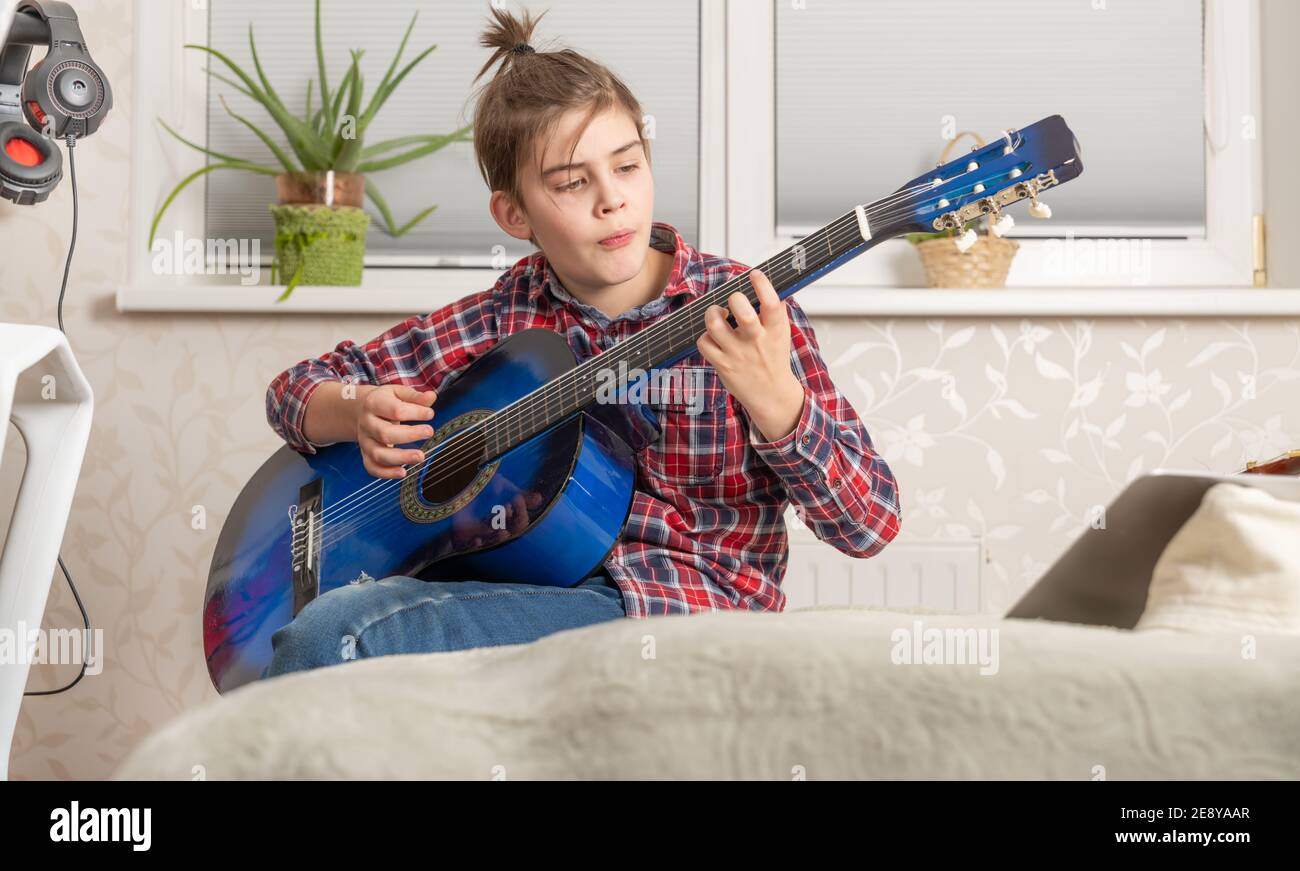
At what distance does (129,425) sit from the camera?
5.82 feet

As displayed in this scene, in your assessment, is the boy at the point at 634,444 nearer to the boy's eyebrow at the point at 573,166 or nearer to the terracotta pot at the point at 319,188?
the boy's eyebrow at the point at 573,166

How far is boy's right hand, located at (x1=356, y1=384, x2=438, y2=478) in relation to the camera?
3.98 ft

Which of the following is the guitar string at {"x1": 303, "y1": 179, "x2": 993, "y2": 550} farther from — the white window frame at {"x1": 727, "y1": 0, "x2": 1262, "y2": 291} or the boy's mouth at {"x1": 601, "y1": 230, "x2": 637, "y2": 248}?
the white window frame at {"x1": 727, "y1": 0, "x2": 1262, "y2": 291}

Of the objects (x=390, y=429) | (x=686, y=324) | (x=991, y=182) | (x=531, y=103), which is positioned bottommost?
(x=390, y=429)

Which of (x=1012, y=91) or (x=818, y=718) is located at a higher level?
(x=1012, y=91)

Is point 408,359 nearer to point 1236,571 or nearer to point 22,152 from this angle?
point 22,152

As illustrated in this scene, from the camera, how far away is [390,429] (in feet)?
3.98

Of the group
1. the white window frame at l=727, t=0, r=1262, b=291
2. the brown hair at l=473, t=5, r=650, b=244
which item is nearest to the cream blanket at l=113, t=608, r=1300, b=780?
the brown hair at l=473, t=5, r=650, b=244

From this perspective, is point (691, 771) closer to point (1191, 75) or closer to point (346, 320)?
point (346, 320)

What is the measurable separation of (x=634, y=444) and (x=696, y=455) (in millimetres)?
69

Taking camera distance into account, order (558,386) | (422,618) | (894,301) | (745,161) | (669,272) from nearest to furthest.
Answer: (422,618), (558,386), (669,272), (894,301), (745,161)

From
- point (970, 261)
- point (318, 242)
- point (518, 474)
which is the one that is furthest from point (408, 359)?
point (970, 261)
